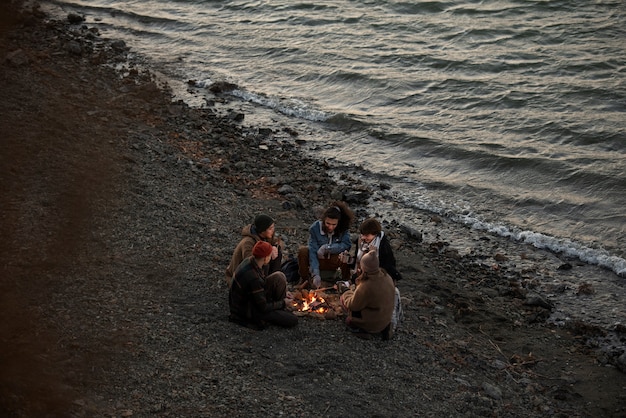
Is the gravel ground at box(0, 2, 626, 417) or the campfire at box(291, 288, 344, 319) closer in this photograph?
the gravel ground at box(0, 2, 626, 417)

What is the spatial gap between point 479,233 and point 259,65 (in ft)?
37.3

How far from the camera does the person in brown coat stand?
992 cm

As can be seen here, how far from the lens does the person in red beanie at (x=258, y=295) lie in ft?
31.9

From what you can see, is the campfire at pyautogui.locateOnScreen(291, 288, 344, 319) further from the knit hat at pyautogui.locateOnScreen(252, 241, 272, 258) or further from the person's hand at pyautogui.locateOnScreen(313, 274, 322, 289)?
the knit hat at pyautogui.locateOnScreen(252, 241, 272, 258)

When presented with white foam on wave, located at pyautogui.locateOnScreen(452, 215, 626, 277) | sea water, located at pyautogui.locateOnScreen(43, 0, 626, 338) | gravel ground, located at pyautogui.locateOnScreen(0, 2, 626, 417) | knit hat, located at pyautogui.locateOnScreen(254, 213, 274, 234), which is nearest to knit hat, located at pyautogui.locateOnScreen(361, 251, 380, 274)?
gravel ground, located at pyautogui.locateOnScreen(0, 2, 626, 417)

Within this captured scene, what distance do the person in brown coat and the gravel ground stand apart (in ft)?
0.91

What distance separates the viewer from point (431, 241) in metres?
14.6

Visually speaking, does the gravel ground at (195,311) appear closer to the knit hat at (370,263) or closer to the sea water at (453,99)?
the knit hat at (370,263)

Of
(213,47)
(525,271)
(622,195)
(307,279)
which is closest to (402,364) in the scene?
(307,279)

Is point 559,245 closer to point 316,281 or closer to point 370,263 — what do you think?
point 316,281

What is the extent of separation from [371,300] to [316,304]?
1.08 m

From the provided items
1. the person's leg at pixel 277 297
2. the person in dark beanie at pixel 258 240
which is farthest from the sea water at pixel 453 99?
the person in dark beanie at pixel 258 240

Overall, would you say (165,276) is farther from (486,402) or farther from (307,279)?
(486,402)

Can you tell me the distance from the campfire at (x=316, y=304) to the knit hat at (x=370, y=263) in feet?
3.41
